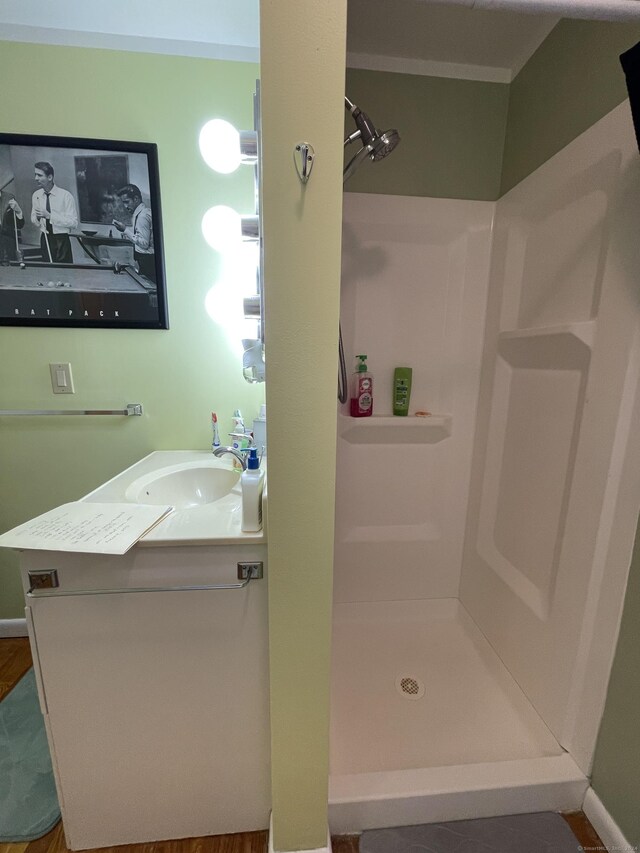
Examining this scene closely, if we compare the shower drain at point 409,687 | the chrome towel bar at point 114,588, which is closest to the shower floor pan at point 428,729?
the shower drain at point 409,687

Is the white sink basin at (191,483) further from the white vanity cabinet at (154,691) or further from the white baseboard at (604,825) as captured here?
the white baseboard at (604,825)

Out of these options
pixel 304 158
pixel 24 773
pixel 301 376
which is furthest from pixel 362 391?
pixel 24 773

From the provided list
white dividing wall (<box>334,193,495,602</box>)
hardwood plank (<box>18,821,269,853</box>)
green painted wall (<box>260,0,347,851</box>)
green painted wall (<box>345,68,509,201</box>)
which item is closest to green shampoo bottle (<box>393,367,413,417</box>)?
white dividing wall (<box>334,193,495,602</box>)

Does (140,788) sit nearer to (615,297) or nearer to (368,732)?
(368,732)

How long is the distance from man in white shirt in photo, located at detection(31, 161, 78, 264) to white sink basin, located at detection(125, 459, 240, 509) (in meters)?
0.87

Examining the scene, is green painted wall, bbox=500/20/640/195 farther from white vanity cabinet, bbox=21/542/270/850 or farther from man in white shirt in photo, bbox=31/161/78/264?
man in white shirt in photo, bbox=31/161/78/264

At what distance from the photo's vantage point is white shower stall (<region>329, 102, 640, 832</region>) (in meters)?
0.94

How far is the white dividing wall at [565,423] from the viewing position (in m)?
0.90

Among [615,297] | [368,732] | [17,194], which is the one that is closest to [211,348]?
[17,194]

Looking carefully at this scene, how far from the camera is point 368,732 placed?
1.15m

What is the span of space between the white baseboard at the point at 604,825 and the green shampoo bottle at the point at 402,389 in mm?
1287

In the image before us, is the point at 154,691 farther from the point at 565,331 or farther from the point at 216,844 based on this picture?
the point at 565,331

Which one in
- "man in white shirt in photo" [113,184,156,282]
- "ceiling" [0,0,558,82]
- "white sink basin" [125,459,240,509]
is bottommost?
"white sink basin" [125,459,240,509]

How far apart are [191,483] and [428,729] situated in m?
1.15
